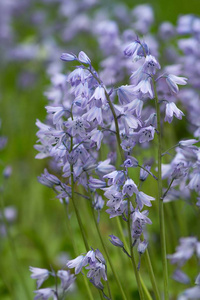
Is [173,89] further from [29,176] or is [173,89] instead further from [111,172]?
[29,176]

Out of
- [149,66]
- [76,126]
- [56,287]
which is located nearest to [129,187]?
[76,126]

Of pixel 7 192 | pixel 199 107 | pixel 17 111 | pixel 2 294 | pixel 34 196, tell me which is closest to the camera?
pixel 199 107

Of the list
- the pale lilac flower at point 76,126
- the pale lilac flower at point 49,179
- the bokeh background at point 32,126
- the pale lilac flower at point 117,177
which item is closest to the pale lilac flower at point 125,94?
the pale lilac flower at point 76,126

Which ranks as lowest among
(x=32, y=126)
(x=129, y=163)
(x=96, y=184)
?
(x=32, y=126)

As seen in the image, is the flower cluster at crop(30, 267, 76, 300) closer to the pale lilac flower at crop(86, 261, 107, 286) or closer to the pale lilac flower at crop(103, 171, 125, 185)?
the pale lilac flower at crop(86, 261, 107, 286)

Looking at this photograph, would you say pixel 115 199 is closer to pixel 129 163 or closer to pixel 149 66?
pixel 129 163

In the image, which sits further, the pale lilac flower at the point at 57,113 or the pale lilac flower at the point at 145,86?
the pale lilac flower at the point at 57,113

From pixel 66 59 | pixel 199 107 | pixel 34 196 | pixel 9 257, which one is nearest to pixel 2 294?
pixel 9 257

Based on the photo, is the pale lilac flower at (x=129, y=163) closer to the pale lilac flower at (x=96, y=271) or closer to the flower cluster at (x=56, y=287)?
the pale lilac flower at (x=96, y=271)
